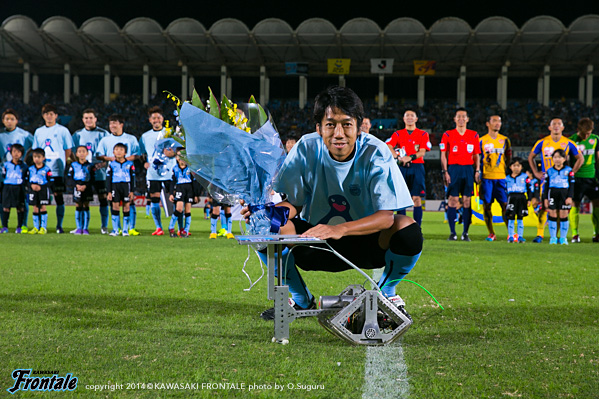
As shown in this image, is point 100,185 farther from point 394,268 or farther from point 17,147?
point 394,268

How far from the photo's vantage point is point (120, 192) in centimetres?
960

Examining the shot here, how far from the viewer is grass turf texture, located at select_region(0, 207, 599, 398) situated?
7.09 ft

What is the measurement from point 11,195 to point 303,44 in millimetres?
28171

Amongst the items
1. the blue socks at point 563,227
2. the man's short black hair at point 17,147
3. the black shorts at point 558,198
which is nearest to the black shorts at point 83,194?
the man's short black hair at point 17,147

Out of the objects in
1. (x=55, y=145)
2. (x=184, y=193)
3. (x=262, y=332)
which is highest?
(x=55, y=145)

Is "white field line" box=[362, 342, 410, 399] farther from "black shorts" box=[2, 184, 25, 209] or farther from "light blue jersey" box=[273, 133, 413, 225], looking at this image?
"black shorts" box=[2, 184, 25, 209]

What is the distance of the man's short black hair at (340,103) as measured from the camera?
2.77m

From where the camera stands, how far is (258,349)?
2.60 m

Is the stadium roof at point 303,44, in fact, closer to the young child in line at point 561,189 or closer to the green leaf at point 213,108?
the young child in line at point 561,189

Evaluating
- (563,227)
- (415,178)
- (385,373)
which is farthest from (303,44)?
(385,373)

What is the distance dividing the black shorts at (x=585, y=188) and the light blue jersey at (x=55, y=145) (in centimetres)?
958

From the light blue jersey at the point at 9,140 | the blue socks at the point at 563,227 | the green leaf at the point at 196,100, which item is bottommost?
the blue socks at the point at 563,227

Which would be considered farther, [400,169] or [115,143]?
[115,143]

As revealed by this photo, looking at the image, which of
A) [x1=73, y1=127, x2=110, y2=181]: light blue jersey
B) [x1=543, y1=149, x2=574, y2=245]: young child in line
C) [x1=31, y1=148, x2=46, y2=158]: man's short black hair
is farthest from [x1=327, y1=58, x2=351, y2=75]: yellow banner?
[x1=543, y1=149, x2=574, y2=245]: young child in line
